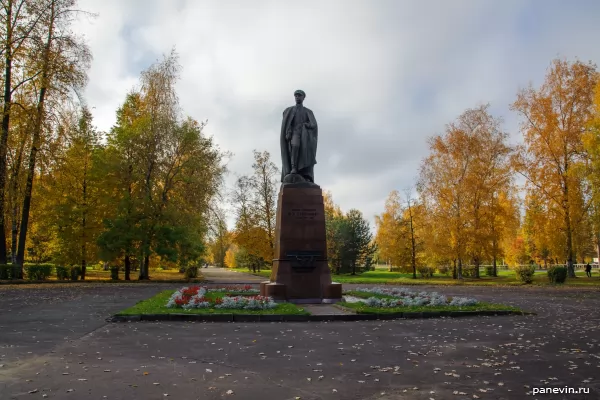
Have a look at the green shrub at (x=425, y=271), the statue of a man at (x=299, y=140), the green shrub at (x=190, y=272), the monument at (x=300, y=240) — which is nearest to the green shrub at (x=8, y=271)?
the green shrub at (x=190, y=272)

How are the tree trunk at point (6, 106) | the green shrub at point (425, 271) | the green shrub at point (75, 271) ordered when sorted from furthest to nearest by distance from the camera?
1. the green shrub at point (425, 271)
2. the green shrub at point (75, 271)
3. the tree trunk at point (6, 106)

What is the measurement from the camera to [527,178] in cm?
3122

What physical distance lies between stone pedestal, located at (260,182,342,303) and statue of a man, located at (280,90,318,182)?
3.06ft

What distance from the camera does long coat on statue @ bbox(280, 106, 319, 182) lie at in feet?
50.5

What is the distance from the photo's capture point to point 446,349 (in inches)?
284

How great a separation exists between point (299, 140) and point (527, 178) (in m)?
22.1

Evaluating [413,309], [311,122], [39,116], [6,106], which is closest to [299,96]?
[311,122]

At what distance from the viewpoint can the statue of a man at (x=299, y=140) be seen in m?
15.4

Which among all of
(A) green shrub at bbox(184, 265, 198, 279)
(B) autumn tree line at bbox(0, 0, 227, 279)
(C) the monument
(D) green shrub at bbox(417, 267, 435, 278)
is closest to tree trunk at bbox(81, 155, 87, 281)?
(B) autumn tree line at bbox(0, 0, 227, 279)

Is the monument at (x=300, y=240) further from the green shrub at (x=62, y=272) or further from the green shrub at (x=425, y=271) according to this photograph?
the green shrub at (x=425, y=271)

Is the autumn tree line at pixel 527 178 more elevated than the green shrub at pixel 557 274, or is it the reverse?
the autumn tree line at pixel 527 178

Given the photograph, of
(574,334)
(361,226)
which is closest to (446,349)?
(574,334)

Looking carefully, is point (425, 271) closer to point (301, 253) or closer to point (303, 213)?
point (303, 213)

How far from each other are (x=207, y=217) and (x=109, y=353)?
26187mm
